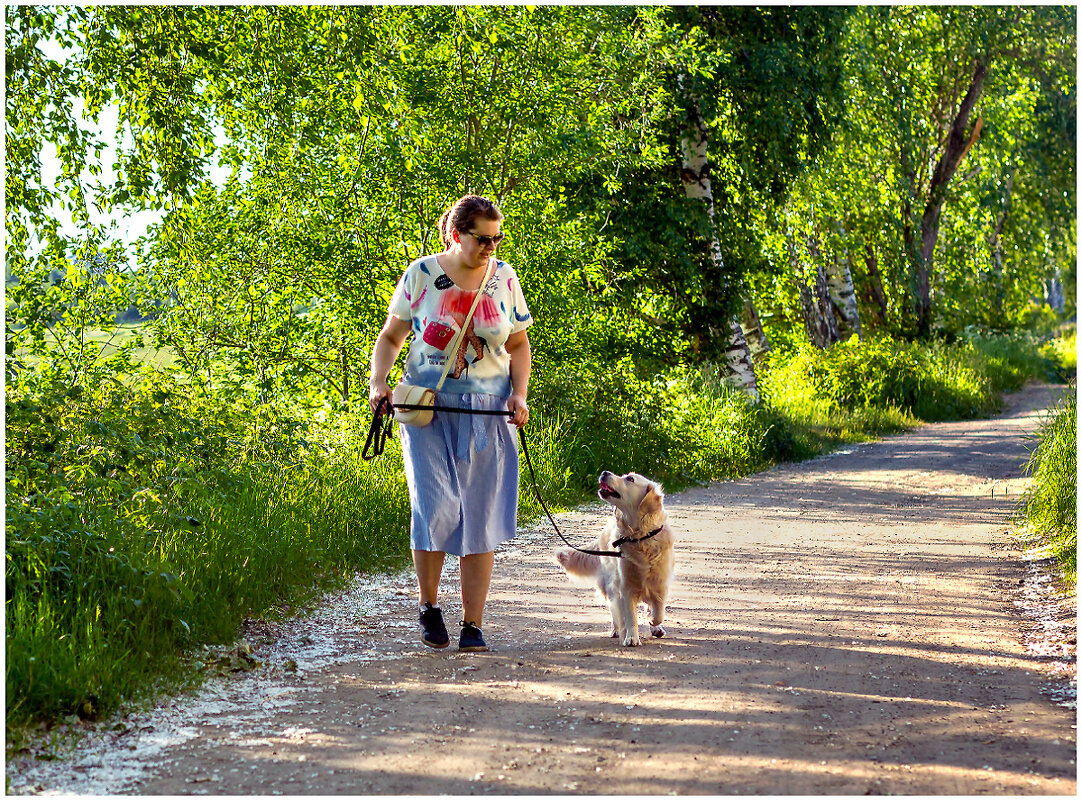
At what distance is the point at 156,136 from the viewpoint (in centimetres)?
872

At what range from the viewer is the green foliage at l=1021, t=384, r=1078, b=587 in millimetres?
7473

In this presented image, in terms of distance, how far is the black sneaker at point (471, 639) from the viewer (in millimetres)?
5621

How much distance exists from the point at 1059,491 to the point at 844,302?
17.0 m

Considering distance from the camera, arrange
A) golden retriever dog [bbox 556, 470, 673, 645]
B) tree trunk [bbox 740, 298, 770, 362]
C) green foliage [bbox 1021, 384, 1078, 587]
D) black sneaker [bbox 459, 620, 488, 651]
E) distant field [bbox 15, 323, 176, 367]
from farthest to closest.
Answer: tree trunk [bbox 740, 298, 770, 362], distant field [bbox 15, 323, 176, 367], green foliage [bbox 1021, 384, 1078, 587], golden retriever dog [bbox 556, 470, 673, 645], black sneaker [bbox 459, 620, 488, 651]

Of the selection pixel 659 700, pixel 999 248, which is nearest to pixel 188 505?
pixel 659 700

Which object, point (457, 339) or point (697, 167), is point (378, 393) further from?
point (697, 167)

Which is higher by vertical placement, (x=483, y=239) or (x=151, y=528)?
(x=483, y=239)

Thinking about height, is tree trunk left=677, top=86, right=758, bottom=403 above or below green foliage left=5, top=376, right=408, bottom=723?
above

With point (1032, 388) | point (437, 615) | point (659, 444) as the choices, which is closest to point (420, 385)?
point (437, 615)

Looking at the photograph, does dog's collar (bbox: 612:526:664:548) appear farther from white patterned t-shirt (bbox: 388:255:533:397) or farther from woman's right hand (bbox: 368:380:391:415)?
woman's right hand (bbox: 368:380:391:415)

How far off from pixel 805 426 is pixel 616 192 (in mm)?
5058

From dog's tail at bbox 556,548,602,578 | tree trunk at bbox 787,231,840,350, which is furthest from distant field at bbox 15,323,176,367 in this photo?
tree trunk at bbox 787,231,840,350

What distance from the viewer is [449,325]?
5.45m

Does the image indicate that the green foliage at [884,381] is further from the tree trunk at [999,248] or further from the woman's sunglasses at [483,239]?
the woman's sunglasses at [483,239]
